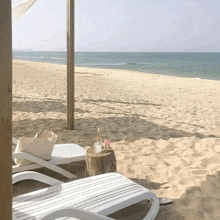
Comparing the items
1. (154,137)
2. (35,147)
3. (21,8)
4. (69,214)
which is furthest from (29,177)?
(21,8)

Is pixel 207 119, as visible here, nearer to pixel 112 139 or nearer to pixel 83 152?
pixel 112 139

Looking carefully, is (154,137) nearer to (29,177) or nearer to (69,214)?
(29,177)

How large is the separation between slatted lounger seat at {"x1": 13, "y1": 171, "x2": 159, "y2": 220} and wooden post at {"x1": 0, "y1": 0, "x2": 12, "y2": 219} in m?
0.69

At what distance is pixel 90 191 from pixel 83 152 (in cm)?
100

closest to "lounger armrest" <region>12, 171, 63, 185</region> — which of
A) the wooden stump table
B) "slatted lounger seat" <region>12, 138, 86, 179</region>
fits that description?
"slatted lounger seat" <region>12, 138, 86, 179</region>

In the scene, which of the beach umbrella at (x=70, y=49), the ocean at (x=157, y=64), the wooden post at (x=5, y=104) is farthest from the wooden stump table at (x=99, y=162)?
the ocean at (x=157, y=64)

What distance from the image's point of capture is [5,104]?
1148 millimetres

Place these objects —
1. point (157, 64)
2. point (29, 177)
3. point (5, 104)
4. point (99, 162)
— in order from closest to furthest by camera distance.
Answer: point (5, 104) < point (29, 177) < point (99, 162) < point (157, 64)

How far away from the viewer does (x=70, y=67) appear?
4.65m

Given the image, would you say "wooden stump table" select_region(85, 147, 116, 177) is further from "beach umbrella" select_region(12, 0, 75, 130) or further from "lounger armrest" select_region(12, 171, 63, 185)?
"beach umbrella" select_region(12, 0, 75, 130)

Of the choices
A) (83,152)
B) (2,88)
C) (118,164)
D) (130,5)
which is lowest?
(118,164)

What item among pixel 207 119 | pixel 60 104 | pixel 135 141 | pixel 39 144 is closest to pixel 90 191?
pixel 39 144

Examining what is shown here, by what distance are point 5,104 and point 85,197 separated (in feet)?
3.66

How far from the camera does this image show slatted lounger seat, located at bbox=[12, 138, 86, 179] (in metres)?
2.69
